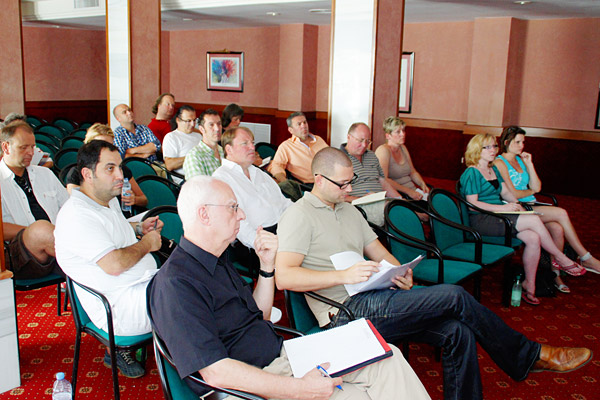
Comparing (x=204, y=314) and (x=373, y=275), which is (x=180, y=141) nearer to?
(x=373, y=275)

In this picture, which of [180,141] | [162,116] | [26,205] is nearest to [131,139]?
[180,141]

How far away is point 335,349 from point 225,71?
11168 millimetres

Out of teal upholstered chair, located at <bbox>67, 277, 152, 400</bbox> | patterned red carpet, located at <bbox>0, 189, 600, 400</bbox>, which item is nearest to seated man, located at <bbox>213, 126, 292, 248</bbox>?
patterned red carpet, located at <bbox>0, 189, 600, 400</bbox>

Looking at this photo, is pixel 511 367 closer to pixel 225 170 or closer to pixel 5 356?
pixel 225 170

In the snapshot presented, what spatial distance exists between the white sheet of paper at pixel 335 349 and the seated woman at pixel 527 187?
2933mm

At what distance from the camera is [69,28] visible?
1397 centimetres

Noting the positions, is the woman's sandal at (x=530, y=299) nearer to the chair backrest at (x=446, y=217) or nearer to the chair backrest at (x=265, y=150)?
the chair backrest at (x=446, y=217)

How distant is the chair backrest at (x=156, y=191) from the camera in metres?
4.14

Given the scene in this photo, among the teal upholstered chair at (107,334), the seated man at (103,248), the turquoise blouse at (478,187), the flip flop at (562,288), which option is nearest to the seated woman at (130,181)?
the seated man at (103,248)

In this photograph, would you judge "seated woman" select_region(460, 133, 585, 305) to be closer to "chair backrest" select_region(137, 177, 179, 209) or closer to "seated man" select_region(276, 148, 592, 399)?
"seated man" select_region(276, 148, 592, 399)

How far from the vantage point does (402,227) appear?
3.73 meters

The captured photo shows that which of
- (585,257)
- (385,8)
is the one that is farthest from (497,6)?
(585,257)

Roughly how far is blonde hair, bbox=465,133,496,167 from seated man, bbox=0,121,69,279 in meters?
3.20

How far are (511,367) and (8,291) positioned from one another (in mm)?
2469
